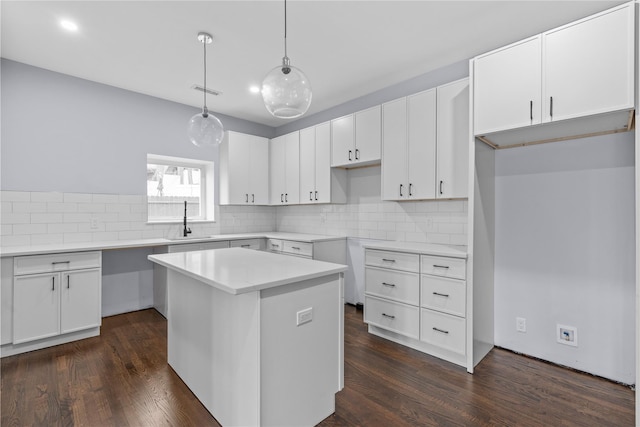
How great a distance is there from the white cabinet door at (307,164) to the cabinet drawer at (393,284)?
153 centimetres

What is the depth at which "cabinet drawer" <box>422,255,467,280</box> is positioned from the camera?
8.18 feet

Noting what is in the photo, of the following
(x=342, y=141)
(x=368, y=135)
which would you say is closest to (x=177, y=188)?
(x=342, y=141)

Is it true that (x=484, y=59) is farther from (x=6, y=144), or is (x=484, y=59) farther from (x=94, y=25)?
(x=6, y=144)

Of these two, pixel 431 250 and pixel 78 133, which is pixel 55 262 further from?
pixel 431 250

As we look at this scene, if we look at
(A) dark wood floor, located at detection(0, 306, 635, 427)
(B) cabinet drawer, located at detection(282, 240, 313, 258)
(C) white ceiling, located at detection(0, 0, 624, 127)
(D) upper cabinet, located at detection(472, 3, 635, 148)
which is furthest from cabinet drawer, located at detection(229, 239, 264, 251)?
(D) upper cabinet, located at detection(472, 3, 635, 148)

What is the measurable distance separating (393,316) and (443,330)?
480 mm

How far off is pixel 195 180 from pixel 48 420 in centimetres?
327

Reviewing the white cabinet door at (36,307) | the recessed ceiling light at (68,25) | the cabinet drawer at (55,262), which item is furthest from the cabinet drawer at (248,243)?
the recessed ceiling light at (68,25)

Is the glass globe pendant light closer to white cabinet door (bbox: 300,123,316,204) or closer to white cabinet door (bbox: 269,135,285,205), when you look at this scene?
white cabinet door (bbox: 300,123,316,204)

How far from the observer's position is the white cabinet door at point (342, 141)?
12.1 feet

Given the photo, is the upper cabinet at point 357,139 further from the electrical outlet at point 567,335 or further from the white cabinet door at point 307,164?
the electrical outlet at point 567,335

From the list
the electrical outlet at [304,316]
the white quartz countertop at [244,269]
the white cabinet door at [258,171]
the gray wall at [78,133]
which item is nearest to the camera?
the white quartz countertop at [244,269]

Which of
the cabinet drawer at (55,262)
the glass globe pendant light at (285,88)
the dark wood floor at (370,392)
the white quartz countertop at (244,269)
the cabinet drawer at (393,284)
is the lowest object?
the dark wood floor at (370,392)

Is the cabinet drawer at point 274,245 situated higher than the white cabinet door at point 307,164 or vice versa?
the white cabinet door at point 307,164
